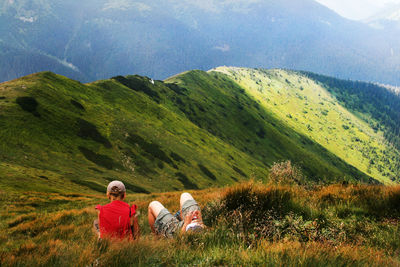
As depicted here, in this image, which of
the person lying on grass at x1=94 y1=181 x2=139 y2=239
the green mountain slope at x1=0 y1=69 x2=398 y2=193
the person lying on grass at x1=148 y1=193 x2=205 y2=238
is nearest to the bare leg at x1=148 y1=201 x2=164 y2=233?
the person lying on grass at x1=148 y1=193 x2=205 y2=238

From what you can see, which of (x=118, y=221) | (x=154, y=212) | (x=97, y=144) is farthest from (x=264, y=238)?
(x=97, y=144)

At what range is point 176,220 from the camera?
6.20 metres

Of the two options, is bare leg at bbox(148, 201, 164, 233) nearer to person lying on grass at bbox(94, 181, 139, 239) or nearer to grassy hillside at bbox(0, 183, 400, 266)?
grassy hillside at bbox(0, 183, 400, 266)

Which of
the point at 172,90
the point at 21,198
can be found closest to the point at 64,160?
the point at 21,198

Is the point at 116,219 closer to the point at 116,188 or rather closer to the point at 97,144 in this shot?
the point at 116,188

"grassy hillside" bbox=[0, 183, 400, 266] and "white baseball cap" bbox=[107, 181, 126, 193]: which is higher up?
"white baseball cap" bbox=[107, 181, 126, 193]

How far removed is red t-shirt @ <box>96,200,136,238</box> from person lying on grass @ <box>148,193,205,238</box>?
0.83m

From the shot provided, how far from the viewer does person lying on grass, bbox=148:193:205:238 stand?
217 inches

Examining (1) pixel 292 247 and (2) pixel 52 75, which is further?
(2) pixel 52 75

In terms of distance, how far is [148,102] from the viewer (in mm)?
119812

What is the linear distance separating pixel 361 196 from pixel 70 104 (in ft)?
266

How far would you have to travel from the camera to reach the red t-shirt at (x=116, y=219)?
218 inches

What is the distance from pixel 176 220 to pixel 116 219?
139 cm

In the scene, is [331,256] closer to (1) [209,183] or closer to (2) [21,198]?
(2) [21,198]
